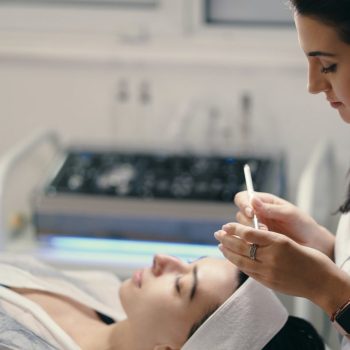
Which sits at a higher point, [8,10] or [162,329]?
[8,10]

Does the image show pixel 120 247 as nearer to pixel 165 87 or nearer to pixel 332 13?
pixel 165 87

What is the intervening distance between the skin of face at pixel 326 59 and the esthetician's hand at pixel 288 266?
269 mm

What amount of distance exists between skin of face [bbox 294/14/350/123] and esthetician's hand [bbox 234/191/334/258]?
25 centimetres

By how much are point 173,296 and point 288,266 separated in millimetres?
370

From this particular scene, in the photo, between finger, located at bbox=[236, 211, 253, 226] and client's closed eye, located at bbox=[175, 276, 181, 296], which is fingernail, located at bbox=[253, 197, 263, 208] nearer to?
finger, located at bbox=[236, 211, 253, 226]

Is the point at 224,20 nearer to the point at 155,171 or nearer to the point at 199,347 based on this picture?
the point at 155,171

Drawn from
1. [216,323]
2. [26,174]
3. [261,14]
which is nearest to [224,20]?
[261,14]

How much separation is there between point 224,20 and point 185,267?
4.29 ft

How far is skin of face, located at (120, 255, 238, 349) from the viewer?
154 centimetres

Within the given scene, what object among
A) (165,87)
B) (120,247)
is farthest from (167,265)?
(165,87)

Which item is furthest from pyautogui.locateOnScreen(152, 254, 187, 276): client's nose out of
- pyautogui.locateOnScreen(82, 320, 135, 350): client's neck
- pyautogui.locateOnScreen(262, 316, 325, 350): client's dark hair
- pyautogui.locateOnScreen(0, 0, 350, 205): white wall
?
pyautogui.locateOnScreen(0, 0, 350, 205): white wall

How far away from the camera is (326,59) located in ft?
4.33

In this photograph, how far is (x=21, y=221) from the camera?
8.13 ft

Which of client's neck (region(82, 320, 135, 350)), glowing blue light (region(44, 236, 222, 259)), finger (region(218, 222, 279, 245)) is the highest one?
finger (region(218, 222, 279, 245))
